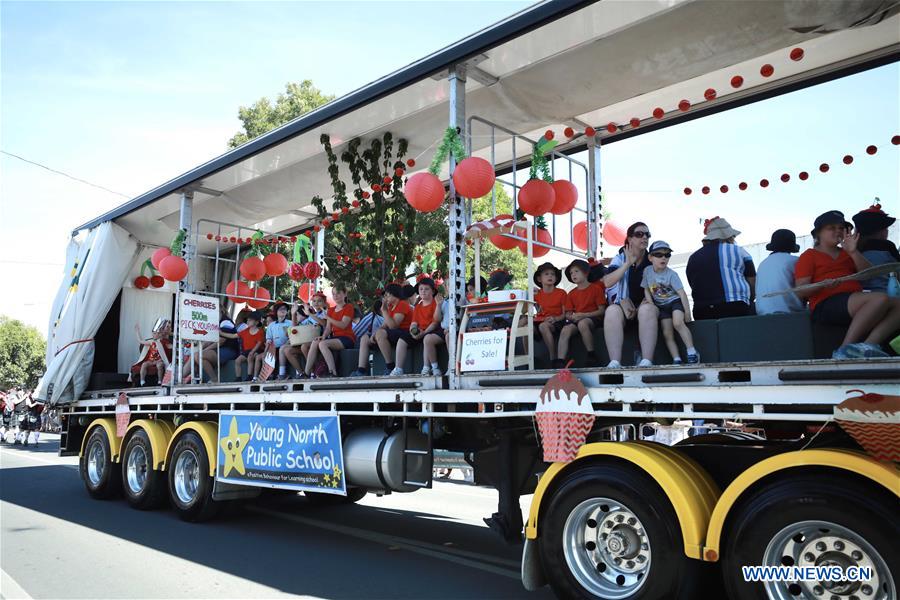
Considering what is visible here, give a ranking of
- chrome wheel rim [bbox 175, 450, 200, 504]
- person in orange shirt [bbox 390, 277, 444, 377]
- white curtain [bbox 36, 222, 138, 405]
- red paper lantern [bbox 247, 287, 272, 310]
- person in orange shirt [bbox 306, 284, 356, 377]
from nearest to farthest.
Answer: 1. person in orange shirt [bbox 390, 277, 444, 377]
2. person in orange shirt [bbox 306, 284, 356, 377]
3. chrome wheel rim [bbox 175, 450, 200, 504]
4. white curtain [bbox 36, 222, 138, 405]
5. red paper lantern [bbox 247, 287, 272, 310]

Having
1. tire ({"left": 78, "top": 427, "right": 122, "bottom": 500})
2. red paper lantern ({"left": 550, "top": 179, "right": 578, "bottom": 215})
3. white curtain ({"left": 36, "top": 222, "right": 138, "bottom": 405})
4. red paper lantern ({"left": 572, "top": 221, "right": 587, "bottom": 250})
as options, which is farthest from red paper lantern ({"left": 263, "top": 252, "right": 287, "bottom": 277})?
red paper lantern ({"left": 550, "top": 179, "right": 578, "bottom": 215})

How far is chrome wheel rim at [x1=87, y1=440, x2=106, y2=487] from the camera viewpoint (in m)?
10.2

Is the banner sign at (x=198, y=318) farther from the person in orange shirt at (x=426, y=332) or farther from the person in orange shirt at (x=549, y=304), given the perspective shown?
the person in orange shirt at (x=549, y=304)

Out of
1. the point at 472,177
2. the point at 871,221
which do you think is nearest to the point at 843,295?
the point at 871,221

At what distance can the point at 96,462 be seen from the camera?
10.3 m

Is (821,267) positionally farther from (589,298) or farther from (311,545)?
(311,545)

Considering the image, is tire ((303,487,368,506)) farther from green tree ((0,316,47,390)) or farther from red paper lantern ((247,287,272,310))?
green tree ((0,316,47,390))

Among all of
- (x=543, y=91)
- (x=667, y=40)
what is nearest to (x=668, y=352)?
(x=667, y=40)

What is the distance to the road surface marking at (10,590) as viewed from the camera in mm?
5243

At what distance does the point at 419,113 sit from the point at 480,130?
0.92 metres

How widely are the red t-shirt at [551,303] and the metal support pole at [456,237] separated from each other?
76 centimetres

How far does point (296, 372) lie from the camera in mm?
8383

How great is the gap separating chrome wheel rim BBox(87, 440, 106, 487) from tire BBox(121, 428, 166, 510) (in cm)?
54

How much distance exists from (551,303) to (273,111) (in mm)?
20119
